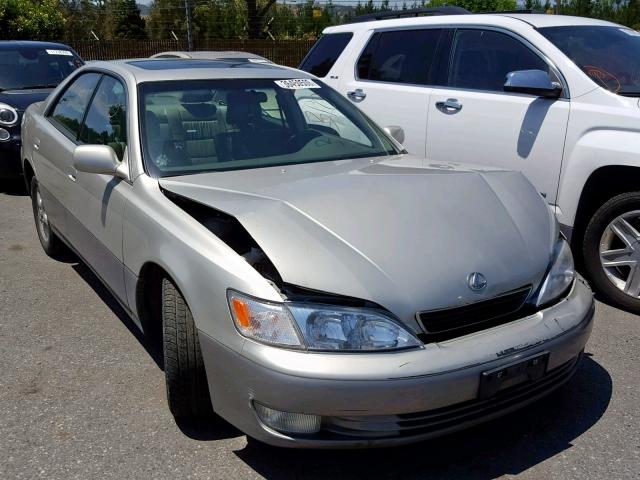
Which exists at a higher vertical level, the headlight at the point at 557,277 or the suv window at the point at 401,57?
the suv window at the point at 401,57

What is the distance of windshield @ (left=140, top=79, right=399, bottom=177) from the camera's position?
352 cm

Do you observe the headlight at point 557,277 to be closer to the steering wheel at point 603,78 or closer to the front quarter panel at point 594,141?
the front quarter panel at point 594,141

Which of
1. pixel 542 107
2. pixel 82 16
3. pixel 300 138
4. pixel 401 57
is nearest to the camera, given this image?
pixel 300 138

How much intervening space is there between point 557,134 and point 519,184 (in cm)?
Result: 146

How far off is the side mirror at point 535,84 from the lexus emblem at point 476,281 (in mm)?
2369

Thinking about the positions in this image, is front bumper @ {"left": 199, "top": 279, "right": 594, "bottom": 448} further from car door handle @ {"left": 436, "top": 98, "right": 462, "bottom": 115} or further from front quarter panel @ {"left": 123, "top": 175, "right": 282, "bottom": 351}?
car door handle @ {"left": 436, "top": 98, "right": 462, "bottom": 115}

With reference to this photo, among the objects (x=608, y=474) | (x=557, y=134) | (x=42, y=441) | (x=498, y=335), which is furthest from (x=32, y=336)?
(x=557, y=134)

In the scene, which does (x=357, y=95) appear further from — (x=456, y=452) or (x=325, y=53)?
(x=456, y=452)

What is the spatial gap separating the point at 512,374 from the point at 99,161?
7.13 feet

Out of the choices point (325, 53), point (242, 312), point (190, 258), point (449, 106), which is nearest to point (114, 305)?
point (190, 258)

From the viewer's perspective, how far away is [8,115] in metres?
7.43

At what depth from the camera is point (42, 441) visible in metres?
2.96

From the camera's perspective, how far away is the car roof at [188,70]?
3.84m

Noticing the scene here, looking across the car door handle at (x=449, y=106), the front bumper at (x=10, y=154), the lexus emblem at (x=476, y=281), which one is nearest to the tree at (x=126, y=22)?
the front bumper at (x=10, y=154)
